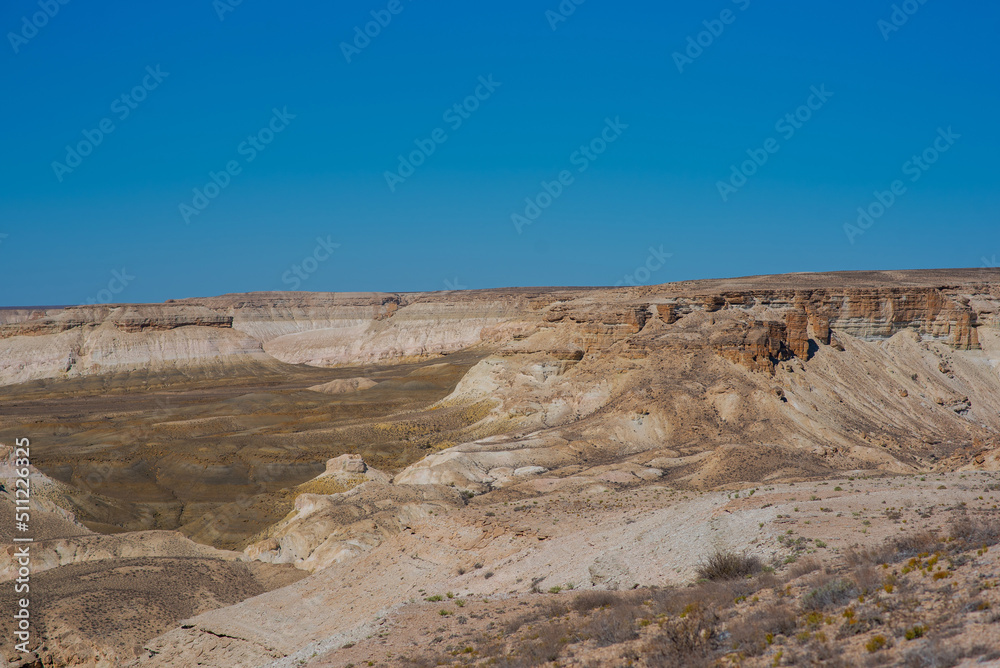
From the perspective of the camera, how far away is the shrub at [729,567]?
12.2 metres

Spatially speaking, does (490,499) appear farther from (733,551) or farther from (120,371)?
(120,371)

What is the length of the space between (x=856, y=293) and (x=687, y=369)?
13.9 meters

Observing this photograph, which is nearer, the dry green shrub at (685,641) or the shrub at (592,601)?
the dry green shrub at (685,641)

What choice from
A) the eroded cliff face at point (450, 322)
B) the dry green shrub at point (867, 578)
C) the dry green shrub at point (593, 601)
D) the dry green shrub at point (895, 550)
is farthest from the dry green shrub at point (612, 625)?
the eroded cliff face at point (450, 322)

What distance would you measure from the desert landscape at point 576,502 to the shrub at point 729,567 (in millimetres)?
48

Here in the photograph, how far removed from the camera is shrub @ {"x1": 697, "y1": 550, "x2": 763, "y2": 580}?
39.9 feet

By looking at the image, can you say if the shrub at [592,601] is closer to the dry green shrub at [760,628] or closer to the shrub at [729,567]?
the shrub at [729,567]

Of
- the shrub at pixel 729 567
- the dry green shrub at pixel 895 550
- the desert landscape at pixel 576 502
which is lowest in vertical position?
the dry green shrub at pixel 895 550

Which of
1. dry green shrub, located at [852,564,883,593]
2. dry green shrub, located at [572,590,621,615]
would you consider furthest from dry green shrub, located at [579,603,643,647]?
dry green shrub, located at [852,564,883,593]

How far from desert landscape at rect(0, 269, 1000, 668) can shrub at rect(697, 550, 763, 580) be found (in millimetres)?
48

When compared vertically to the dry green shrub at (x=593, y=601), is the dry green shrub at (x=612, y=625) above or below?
below

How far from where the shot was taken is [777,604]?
988cm

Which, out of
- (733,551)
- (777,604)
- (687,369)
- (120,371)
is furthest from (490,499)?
(120,371)

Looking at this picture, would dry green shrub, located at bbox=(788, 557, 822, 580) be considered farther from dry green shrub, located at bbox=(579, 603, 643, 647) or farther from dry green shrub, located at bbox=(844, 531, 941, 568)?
dry green shrub, located at bbox=(579, 603, 643, 647)
